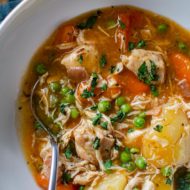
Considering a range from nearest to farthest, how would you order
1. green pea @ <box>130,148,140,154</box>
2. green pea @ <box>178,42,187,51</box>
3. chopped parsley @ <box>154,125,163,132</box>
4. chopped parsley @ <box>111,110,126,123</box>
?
chopped parsley @ <box>154,125,163,132</box> → green pea @ <box>130,148,140,154</box> → chopped parsley @ <box>111,110,126,123</box> → green pea @ <box>178,42,187,51</box>

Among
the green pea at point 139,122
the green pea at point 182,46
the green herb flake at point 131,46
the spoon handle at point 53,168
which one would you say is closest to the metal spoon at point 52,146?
the spoon handle at point 53,168

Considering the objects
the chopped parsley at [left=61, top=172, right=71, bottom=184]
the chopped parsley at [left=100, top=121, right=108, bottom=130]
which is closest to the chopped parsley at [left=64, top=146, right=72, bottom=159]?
the chopped parsley at [left=61, top=172, right=71, bottom=184]

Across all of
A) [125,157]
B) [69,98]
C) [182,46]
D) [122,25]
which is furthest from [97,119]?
[182,46]

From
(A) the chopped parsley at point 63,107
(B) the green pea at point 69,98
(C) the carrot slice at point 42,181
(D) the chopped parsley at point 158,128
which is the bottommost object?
(C) the carrot slice at point 42,181

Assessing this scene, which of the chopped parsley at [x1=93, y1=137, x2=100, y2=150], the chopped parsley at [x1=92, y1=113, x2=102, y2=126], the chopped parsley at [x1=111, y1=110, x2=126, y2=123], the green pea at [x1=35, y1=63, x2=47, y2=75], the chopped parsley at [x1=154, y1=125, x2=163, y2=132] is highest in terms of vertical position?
the green pea at [x1=35, y1=63, x2=47, y2=75]

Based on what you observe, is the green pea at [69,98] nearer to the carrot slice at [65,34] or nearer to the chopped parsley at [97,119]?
the chopped parsley at [97,119]

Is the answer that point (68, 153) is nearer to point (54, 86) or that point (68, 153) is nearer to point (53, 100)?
point (53, 100)

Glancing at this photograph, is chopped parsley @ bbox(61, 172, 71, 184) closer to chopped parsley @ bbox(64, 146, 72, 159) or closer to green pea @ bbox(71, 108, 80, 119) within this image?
chopped parsley @ bbox(64, 146, 72, 159)
